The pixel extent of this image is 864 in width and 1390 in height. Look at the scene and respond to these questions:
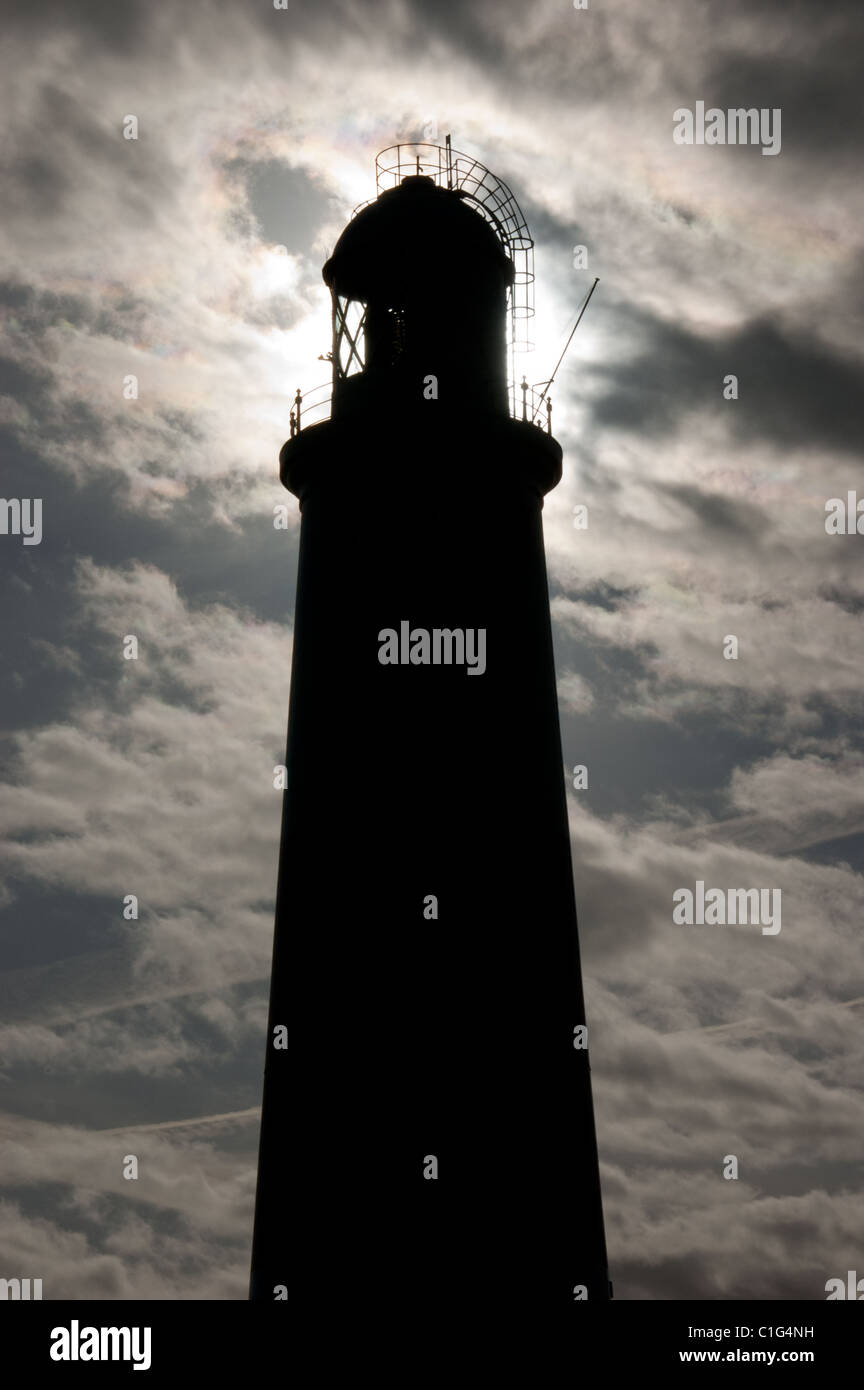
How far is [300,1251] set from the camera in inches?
850

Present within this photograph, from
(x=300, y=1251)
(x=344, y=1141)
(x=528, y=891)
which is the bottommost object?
(x=300, y=1251)

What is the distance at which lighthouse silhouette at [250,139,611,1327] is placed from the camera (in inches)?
841

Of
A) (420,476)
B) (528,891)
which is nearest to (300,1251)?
(528,891)

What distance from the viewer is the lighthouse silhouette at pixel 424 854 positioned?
2136 cm

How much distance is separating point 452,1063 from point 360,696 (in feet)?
18.5

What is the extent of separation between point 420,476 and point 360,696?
372cm

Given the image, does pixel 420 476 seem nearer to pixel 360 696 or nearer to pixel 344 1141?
pixel 360 696

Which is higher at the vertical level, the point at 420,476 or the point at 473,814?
the point at 420,476

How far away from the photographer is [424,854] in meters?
22.8

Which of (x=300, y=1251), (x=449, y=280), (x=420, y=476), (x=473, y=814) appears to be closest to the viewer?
(x=300, y=1251)
